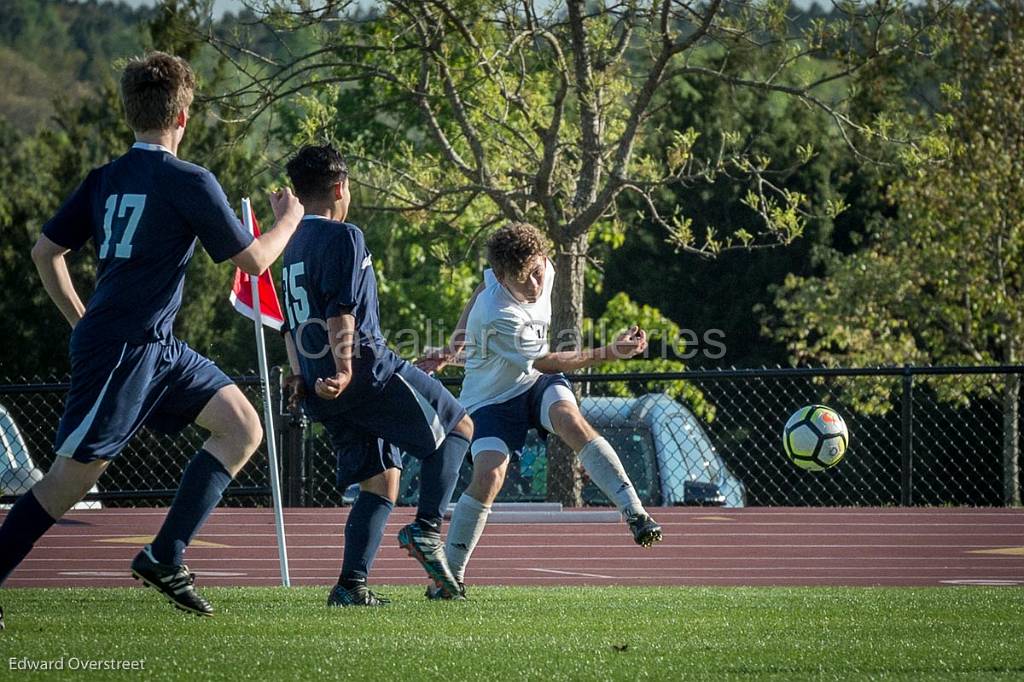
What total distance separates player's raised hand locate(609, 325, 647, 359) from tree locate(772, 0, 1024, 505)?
15.9m

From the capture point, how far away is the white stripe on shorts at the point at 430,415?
19.6 ft

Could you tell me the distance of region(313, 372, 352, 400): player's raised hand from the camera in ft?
18.4

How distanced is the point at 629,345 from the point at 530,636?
205cm

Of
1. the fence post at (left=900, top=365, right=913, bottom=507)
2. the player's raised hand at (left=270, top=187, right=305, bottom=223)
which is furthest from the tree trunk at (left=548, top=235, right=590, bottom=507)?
the player's raised hand at (left=270, top=187, right=305, bottom=223)

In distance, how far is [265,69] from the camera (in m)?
14.9

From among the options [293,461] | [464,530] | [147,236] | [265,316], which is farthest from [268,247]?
[293,461]

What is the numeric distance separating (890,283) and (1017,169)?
3422 millimetres

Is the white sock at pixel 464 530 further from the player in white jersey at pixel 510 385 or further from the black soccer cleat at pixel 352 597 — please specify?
the black soccer cleat at pixel 352 597

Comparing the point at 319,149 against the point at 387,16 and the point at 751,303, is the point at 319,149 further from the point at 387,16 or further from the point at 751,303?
the point at 751,303

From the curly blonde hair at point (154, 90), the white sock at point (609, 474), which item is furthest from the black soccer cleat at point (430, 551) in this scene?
the curly blonde hair at point (154, 90)

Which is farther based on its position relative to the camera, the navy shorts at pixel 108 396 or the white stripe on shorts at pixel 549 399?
the white stripe on shorts at pixel 549 399

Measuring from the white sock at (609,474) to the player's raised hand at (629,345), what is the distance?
42 centimetres

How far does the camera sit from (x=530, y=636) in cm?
510

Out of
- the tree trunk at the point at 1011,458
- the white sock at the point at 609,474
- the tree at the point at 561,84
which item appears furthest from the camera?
the tree trunk at the point at 1011,458
